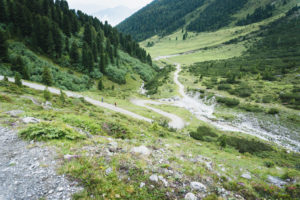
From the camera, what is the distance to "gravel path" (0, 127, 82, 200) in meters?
3.91

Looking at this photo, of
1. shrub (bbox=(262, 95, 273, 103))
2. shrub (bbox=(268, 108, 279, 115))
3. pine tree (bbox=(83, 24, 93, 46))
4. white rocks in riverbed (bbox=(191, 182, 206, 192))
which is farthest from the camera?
pine tree (bbox=(83, 24, 93, 46))

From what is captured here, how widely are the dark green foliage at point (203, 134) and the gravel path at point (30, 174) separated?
60.0 feet

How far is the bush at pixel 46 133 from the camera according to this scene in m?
→ 6.58

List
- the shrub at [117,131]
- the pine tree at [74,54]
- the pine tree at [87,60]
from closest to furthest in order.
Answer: the shrub at [117,131]
the pine tree at [74,54]
the pine tree at [87,60]

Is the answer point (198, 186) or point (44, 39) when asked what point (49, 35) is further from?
point (198, 186)

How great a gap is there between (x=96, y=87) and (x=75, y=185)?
4539 cm

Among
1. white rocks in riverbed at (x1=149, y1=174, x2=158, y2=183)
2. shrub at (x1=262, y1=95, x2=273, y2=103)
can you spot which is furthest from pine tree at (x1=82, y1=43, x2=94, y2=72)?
shrub at (x1=262, y1=95, x2=273, y2=103)

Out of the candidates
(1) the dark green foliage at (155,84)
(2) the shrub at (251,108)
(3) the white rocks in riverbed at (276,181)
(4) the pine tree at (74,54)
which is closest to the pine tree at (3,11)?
(4) the pine tree at (74,54)

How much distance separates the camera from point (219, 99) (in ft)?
119

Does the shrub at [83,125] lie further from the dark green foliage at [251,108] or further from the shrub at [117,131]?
the dark green foliage at [251,108]

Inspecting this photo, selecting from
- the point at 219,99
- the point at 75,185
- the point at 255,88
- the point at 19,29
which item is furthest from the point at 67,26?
the point at 255,88

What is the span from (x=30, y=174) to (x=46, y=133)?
277cm

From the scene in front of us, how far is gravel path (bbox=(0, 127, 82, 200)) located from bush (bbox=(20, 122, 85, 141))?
17.0 inches

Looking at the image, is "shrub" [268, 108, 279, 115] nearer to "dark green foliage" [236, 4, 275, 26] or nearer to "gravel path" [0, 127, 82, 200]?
"gravel path" [0, 127, 82, 200]
